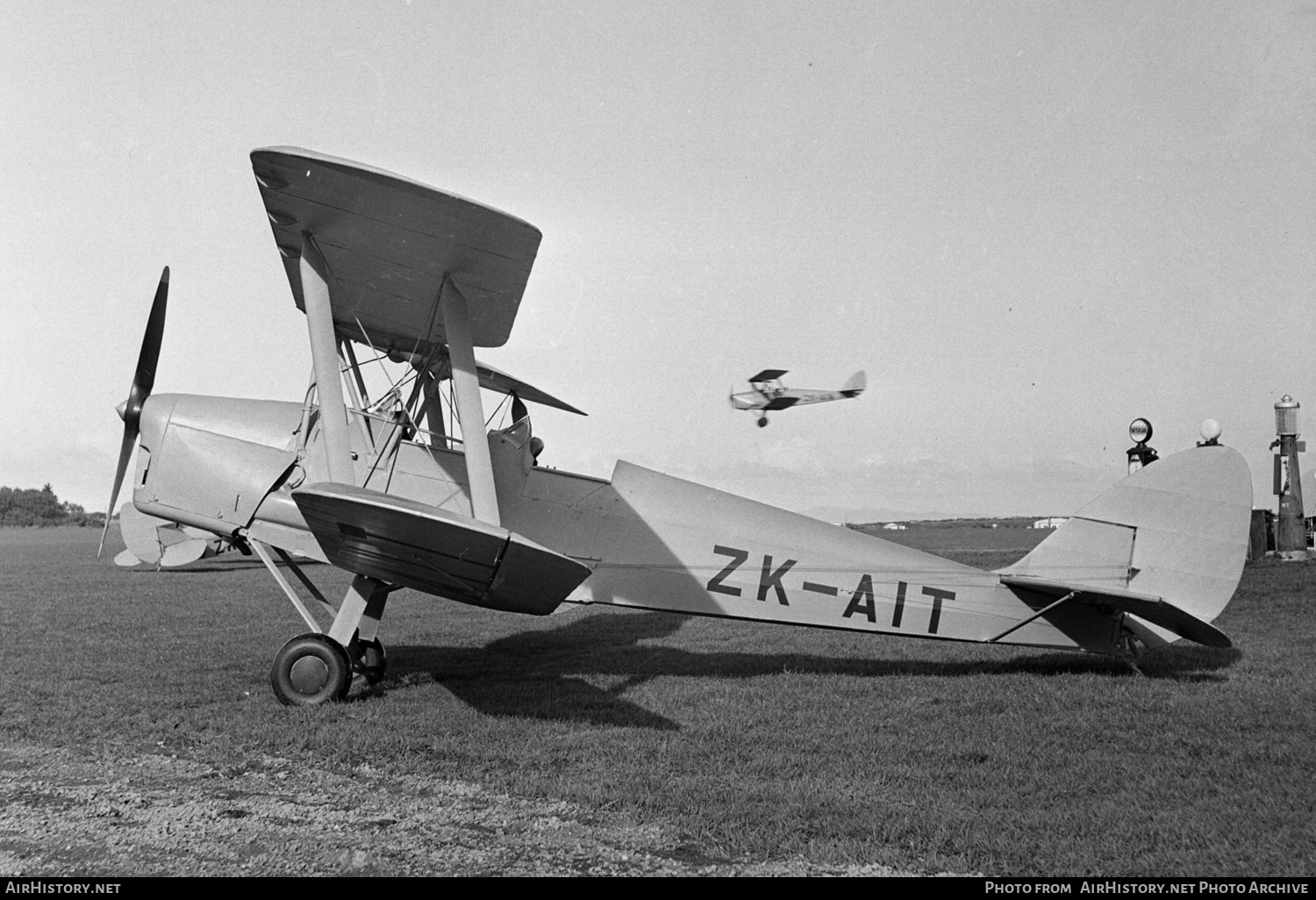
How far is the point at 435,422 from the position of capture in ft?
25.1

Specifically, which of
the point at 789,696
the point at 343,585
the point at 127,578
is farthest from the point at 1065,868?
the point at 127,578

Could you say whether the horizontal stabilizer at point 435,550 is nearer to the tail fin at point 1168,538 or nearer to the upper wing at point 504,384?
the upper wing at point 504,384

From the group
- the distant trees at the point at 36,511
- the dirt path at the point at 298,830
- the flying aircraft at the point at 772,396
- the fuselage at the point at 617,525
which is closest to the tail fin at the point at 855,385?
the flying aircraft at the point at 772,396

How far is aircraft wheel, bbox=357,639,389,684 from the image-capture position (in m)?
6.79

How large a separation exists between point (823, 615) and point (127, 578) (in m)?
16.0

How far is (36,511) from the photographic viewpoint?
6606 cm

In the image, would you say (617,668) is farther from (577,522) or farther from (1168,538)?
(1168,538)

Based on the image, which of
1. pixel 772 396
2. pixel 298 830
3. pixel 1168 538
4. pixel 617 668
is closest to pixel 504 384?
pixel 617 668

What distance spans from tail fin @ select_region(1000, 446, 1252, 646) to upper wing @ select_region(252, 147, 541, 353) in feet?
14.8

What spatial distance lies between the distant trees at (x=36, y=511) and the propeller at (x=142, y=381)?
6627cm

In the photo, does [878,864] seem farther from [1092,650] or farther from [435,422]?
[435,422]

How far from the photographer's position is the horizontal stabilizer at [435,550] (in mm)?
4781

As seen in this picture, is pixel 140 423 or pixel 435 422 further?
pixel 435 422

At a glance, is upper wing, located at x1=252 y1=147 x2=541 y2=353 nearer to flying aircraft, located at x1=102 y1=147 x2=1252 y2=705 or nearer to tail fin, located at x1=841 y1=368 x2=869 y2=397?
flying aircraft, located at x1=102 y1=147 x2=1252 y2=705
